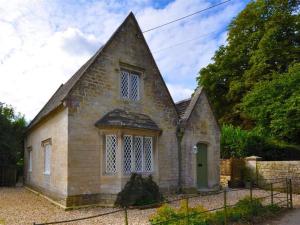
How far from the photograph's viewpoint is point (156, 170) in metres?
14.9

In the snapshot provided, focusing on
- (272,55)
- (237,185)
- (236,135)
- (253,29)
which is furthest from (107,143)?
(253,29)

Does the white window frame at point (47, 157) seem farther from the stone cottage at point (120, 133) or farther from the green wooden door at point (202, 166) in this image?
the green wooden door at point (202, 166)

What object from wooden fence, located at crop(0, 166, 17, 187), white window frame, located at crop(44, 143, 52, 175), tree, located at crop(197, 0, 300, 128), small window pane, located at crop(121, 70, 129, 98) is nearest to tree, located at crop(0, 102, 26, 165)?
wooden fence, located at crop(0, 166, 17, 187)

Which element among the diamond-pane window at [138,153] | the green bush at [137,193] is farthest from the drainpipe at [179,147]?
the green bush at [137,193]

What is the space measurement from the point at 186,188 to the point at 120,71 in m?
6.58

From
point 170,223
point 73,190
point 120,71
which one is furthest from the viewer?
point 120,71

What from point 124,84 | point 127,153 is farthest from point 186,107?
point 127,153

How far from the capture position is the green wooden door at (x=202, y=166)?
17391 mm

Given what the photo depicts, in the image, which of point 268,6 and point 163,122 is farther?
point 268,6

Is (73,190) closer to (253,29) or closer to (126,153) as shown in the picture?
(126,153)

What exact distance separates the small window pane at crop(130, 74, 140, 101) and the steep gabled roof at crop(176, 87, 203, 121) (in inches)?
120

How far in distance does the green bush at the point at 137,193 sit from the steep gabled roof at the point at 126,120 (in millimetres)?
2058

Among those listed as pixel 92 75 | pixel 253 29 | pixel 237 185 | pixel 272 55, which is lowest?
pixel 237 185

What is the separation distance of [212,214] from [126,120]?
551 cm
